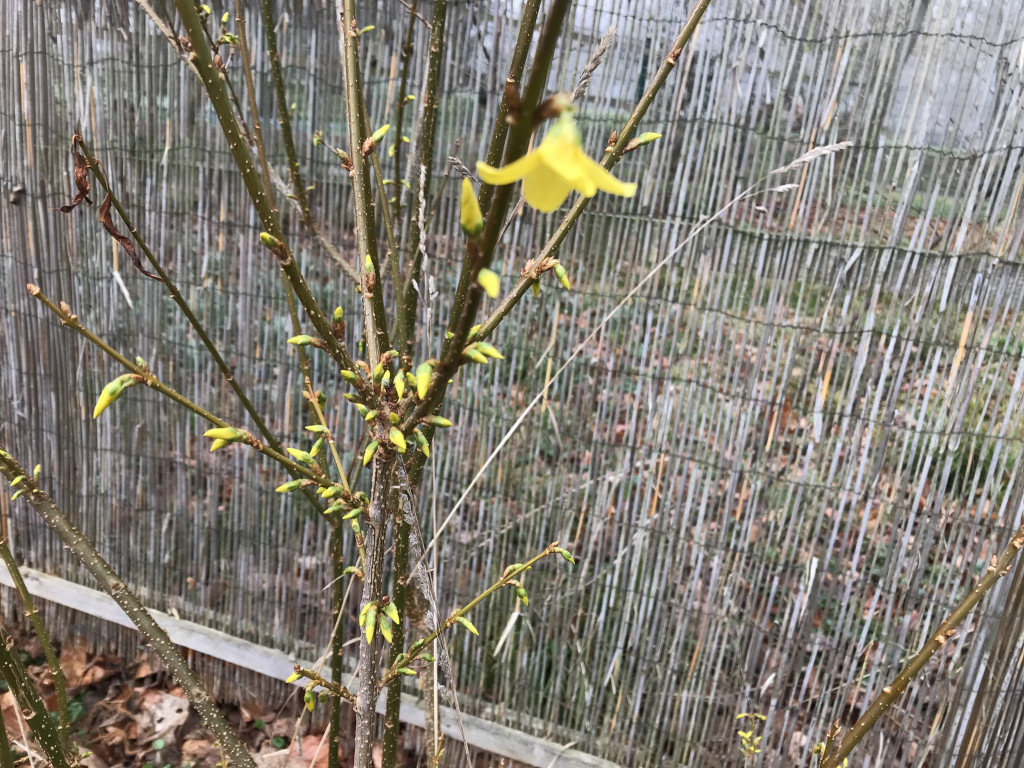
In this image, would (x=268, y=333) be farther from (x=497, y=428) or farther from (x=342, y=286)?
(x=497, y=428)

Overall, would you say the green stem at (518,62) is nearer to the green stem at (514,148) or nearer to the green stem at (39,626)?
the green stem at (514,148)

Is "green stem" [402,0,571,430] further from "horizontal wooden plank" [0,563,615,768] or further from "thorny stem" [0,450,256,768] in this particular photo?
"horizontal wooden plank" [0,563,615,768]

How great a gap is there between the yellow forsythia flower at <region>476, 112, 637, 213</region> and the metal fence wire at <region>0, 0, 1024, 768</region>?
0.94 m

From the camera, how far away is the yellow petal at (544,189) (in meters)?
0.36

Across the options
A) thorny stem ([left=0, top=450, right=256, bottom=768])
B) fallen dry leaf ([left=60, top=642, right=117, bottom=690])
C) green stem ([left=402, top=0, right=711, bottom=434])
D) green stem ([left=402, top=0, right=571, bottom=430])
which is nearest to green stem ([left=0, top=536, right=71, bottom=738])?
thorny stem ([left=0, top=450, right=256, bottom=768])

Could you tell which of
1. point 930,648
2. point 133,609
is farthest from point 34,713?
point 930,648

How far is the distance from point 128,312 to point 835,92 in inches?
78.5

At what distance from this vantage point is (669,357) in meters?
1.60

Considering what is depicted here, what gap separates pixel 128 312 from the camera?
200 cm

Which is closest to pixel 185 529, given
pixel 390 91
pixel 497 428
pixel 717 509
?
pixel 497 428

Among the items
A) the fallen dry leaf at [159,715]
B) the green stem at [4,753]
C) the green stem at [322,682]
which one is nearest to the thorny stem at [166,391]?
the green stem at [322,682]

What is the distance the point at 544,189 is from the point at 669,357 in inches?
51.1

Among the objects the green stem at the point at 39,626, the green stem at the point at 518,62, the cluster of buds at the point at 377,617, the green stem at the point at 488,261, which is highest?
the green stem at the point at 518,62

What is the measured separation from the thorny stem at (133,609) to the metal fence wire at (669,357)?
1.59 feet
